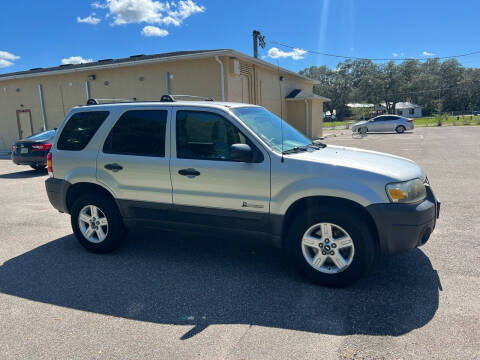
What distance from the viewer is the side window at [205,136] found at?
409 cm

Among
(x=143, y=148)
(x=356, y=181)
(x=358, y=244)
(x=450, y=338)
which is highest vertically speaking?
(x=143, y=148)

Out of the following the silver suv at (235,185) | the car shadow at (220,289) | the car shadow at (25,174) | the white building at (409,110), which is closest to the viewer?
the car shadow at (220,289)

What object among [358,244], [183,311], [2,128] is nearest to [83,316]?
[183,311]

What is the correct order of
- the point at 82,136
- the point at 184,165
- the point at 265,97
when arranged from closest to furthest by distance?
the point at 184,165, the point at 82,136, the point at 265,97

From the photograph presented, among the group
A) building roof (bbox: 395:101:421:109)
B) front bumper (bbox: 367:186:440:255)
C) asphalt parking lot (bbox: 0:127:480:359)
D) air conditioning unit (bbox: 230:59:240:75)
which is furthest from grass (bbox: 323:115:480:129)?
front bumper (bbox: 367:186:440:255)

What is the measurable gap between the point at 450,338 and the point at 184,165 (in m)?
2.99

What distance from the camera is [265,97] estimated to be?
68.3 ft

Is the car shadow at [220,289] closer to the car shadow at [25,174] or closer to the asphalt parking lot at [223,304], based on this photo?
the asphalt parking lot at [223,304]

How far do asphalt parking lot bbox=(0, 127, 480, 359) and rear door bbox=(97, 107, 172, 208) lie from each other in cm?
83

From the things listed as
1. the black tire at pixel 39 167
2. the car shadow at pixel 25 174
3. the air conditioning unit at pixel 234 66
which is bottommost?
the car shadow at pixel 25 174

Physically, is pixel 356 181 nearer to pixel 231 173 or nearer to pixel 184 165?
pixel 231 173

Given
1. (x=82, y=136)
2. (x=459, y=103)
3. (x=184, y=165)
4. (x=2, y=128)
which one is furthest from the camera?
(x=459, y=103)

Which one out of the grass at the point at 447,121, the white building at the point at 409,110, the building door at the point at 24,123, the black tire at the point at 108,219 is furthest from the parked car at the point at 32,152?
the white building at the point at 409,110

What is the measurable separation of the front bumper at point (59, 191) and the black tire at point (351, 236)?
124 inches
